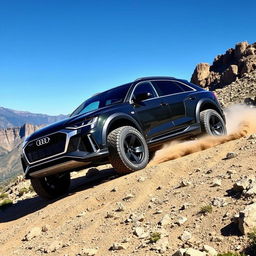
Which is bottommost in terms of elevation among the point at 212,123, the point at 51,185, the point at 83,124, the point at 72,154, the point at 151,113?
the point at 51,185

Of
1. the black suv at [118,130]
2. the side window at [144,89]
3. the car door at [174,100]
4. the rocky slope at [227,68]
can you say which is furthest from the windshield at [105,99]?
the rocky slope at [227,68]

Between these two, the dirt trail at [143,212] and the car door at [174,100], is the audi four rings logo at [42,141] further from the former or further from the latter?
the car door at [174,100]

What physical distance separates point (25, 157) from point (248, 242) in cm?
497

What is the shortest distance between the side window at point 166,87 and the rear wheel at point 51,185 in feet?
9.44

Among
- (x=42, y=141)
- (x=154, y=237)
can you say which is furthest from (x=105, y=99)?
(x=154, y=237)

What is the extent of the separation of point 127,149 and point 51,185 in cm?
214

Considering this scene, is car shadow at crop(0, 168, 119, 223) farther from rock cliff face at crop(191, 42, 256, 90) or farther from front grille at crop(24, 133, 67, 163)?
rock cliff face at crop(191, 42, 256, 90)

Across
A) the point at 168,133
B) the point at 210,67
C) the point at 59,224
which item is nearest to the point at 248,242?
the point at 59,224

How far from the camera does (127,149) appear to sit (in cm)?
735

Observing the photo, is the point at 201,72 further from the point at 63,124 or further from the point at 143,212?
the point at 143,212

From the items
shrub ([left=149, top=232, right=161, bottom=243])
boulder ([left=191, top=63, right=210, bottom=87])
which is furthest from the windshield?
boulder ([left=191, top=63, right=210, bottom=87])

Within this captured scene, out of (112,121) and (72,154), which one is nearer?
(72,154)

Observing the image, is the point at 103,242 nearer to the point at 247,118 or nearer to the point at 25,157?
the point at 25,157

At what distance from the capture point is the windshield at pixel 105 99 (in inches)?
316
